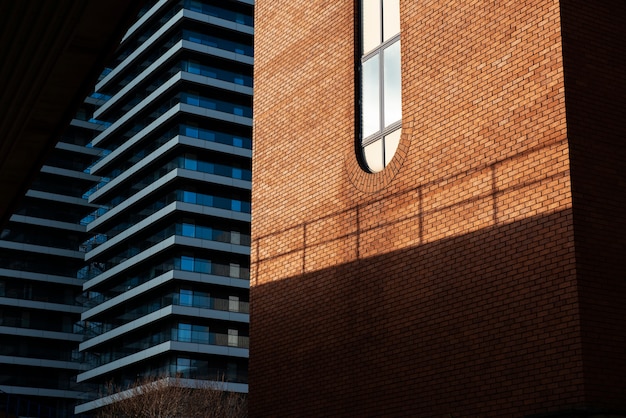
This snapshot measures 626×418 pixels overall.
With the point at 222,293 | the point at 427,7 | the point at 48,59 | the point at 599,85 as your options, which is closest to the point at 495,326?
the point at 599,85

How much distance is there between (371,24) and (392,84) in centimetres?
149

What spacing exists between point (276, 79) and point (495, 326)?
7.94m

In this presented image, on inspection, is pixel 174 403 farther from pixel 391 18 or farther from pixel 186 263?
pixel 391 18

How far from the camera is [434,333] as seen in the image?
562 inches

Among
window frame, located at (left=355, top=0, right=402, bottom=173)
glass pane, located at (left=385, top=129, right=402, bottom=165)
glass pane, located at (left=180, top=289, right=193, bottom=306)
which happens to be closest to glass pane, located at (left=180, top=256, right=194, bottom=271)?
glass pane, located at (left=180, top=289, right=193, bottom=306)

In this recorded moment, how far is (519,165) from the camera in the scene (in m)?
13.4

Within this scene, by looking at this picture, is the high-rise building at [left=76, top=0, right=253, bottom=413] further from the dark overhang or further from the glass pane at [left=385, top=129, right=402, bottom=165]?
the dark overhang

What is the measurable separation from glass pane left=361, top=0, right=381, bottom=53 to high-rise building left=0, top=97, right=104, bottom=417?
63.2 metres

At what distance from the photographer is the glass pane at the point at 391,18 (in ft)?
54.9

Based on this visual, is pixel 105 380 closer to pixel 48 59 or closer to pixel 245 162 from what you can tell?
pixel 245 162

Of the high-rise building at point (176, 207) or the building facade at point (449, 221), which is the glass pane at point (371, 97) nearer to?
the building facade at point (449, 221)

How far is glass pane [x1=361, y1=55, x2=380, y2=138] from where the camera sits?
16703 millimetres

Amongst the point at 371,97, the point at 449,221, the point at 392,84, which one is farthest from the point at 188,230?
the point at 449,221

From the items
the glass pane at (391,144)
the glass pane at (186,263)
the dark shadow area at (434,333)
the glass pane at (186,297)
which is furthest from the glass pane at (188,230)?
the glass pane at (391,144)
